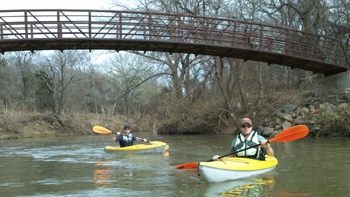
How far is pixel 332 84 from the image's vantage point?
62.5 feet

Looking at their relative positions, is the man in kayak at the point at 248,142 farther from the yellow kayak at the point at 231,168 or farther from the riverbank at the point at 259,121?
the riverbank at the point at 259,121

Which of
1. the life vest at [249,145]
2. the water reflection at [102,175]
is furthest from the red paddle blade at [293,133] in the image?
the water reflection at [102,175]

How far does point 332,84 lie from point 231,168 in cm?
1522

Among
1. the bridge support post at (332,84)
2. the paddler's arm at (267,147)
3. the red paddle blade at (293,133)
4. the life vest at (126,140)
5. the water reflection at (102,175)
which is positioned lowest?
the water reflection at (102,175)

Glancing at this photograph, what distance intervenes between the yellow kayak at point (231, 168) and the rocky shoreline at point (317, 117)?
10.5 metres

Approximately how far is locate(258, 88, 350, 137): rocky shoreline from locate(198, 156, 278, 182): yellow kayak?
10.5 meters

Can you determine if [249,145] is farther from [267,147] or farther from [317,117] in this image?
[317,117]

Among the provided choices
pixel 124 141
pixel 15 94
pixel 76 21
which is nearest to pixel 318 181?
pixel 124 141

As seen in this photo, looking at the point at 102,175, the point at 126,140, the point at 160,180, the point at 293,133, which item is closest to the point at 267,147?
the point at 293,133

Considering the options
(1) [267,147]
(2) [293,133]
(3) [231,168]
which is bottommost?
(3) [231,168]

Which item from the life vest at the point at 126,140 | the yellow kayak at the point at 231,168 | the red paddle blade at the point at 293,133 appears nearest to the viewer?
the yellow kayak at the point at 231,168

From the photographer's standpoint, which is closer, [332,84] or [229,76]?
[332,84]

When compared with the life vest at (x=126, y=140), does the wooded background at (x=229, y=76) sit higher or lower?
higher

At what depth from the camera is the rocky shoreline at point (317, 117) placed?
622 inches
